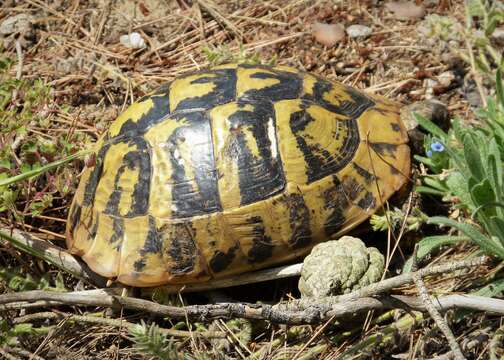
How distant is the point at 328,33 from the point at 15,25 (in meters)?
2.29

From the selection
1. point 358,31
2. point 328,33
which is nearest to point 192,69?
point 328,33

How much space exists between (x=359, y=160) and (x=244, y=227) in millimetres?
715

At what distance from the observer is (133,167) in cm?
296

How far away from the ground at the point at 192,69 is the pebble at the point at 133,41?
16 millimetres

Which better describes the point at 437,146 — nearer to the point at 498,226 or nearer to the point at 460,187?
the point at 460,187

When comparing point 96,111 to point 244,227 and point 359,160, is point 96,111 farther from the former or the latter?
point 359,160

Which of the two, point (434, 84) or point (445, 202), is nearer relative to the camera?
point (445, 202)

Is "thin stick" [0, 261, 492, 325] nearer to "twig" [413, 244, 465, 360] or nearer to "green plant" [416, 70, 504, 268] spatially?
"twig" [413, 244, 465, 360]

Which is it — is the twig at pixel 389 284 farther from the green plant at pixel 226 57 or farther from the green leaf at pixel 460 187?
the green plant at pixel 226 57

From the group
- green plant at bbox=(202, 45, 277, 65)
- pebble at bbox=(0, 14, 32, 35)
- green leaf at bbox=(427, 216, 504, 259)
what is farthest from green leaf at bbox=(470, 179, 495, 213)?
pebble at bbox=(0, 14, 32, 35)

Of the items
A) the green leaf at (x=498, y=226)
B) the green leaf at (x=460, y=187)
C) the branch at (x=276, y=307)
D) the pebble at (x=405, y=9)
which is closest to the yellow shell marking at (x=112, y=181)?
the branch at (x=276, y=307)

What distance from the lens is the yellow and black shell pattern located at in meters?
2.87

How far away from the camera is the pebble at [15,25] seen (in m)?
4.27

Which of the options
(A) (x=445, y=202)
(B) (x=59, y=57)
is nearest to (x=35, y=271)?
(B) (x=59, y=57)
